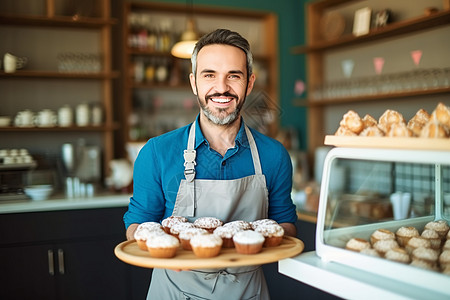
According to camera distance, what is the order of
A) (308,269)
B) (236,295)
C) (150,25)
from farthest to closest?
(150,25) → (236,295) → (308,269)

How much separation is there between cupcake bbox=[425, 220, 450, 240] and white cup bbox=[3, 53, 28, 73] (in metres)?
3.45

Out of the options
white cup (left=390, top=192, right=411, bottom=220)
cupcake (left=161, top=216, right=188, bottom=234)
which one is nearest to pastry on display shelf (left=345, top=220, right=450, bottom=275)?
cupcake (left=161, top=216, right=188, bottom=234)

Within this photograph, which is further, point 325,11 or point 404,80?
point 325,11

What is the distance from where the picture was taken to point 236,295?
66.0 inches

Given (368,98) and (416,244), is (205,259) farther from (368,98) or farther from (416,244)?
(368,98)

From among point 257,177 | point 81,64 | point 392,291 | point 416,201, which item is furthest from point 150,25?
point 392,291

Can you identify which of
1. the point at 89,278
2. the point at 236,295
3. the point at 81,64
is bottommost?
the point at 89,278

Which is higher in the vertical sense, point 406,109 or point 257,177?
point 406,109

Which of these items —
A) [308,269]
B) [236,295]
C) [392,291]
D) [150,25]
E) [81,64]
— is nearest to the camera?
[392,291]

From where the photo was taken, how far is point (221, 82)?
165 cm

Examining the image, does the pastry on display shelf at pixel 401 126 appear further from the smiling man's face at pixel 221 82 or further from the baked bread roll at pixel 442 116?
the smiling man's face at pixel 221 82

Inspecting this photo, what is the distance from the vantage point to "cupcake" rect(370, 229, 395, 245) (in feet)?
4.69

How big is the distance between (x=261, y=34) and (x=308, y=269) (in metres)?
4.23

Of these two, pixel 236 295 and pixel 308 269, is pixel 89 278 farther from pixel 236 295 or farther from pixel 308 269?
pixel 308 269
